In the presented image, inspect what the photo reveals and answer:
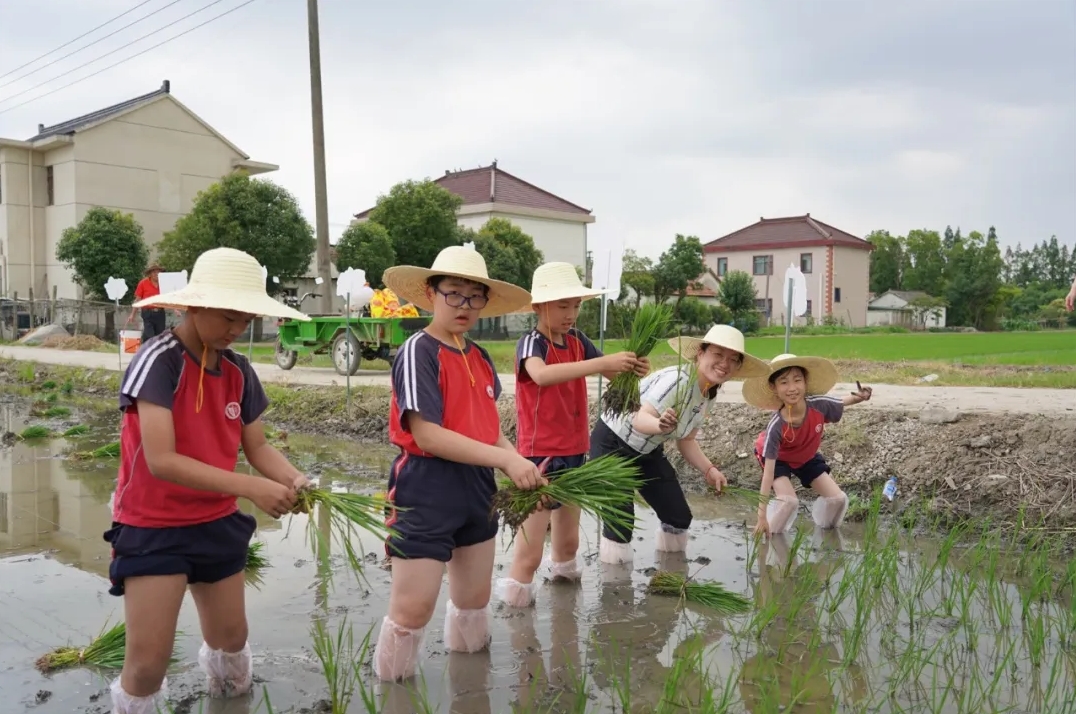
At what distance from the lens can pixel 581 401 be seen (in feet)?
12.8

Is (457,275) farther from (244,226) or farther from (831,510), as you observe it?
(244,226)

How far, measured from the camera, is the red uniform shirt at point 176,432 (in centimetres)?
246

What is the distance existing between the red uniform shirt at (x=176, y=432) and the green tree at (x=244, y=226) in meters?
22.2

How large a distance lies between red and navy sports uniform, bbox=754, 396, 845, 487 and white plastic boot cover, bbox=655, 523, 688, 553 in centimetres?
64

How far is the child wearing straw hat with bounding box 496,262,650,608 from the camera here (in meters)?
3.67

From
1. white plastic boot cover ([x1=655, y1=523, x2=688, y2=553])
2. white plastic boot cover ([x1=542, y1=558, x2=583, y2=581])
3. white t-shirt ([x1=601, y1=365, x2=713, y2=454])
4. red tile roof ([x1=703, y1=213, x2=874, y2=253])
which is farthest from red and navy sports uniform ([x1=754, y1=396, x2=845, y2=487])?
red tile roof ([x1=703, y1=213, x2=874, y2=253])

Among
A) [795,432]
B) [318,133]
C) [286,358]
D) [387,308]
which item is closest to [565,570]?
[795,432]

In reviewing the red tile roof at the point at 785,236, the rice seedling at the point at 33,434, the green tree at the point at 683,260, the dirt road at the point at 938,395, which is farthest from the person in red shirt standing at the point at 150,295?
the red tile roof at the point at 785,236

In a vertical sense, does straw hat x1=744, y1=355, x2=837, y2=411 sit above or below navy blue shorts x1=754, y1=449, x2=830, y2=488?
above

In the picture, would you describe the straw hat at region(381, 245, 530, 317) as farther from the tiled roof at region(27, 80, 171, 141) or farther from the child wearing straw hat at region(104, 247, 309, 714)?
the tiled roof at region(27, 80, 171, 141)

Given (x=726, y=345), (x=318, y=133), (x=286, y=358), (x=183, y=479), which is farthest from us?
(x=318, y=133)

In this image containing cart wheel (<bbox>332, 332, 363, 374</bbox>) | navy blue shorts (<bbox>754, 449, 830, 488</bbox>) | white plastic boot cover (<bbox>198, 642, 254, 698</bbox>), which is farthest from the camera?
cart wheel (<bbox>332, 332, 363, 374</bbox>)

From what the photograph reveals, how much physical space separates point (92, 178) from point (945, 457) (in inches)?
1120

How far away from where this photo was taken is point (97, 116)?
30734 mm
